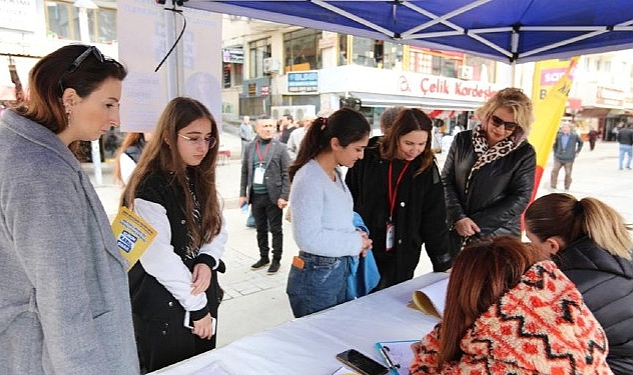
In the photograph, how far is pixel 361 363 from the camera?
118 cm

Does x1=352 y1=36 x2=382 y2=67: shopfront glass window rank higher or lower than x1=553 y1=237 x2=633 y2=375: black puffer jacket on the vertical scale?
higher

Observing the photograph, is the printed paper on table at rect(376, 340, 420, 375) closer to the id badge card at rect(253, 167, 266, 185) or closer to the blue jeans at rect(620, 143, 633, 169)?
the id badge card at rect(253, 167, 266, 185)

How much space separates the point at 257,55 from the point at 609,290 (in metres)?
18.0

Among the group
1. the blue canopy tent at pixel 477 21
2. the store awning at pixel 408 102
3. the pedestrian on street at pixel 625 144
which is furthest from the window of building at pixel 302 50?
the blue canopy tent at pixel 477 21

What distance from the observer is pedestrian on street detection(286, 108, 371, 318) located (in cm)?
169

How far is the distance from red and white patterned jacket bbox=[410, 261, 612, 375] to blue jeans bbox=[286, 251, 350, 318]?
0.91 meters

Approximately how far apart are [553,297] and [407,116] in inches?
51.9

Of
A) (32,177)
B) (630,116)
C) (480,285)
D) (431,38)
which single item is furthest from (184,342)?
(630,116)

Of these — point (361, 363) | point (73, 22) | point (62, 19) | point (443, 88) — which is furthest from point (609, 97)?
point (361, 363)

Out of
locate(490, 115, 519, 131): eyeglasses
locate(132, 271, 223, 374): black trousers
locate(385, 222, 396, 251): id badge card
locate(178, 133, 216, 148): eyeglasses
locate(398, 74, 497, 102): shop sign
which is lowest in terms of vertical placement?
locate(132, 271, 223, 374): black trousers

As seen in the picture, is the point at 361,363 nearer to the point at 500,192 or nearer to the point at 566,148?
the point at 500,192

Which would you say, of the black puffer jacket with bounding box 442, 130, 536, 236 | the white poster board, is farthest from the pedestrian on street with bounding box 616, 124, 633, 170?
the white poster board

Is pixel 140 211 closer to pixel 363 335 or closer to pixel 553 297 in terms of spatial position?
pixel 363 335

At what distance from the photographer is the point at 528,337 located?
0.78m
